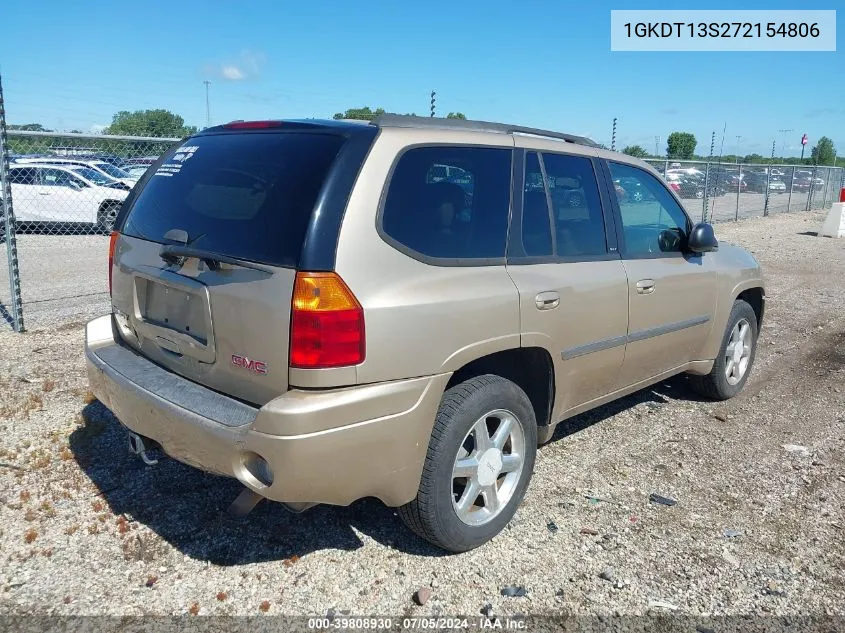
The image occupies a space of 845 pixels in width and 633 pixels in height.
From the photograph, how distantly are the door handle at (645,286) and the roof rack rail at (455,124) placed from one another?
0.91 metres

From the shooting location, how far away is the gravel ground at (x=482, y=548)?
9.09 ft

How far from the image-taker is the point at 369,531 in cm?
326

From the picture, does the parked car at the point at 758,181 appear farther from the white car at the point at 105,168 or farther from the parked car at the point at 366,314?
the parked car at the point at 366,314

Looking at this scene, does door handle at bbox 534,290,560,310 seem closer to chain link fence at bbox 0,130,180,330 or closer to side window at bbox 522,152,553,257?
side window at bbox 522,152,553,257

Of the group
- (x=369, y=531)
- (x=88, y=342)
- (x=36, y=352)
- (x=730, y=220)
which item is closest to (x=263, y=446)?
(x=369, y=531)

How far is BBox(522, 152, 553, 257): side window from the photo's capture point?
327 centimetres

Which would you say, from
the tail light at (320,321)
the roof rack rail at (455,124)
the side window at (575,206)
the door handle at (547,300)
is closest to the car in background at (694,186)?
the side window at (575,206)

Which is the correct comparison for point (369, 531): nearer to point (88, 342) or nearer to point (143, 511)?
point (143, 511)

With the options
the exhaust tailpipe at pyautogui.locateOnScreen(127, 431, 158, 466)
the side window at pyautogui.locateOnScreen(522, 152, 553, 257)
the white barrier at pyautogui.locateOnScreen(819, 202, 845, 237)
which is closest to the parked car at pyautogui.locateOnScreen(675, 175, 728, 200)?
the white barrier at pyautogui.locateOnScreen(819, 202, 845, 237)

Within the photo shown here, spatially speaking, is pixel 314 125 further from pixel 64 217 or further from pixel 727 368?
pixel 64 217

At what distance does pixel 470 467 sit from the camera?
3021 millimetres

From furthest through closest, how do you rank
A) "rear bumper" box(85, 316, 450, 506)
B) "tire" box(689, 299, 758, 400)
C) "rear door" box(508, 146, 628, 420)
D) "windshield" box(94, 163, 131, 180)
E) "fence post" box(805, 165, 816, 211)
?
1. "fence post" box(805, 165, 816, 211)
2. "windshield" box(94, 163, 131, 180)
3. "tire" box(689, 299, 758, 400)
4. "rear door" box(508, 146, 628, 420)
5. "rear bumper" box(85, 316, 450, 506)

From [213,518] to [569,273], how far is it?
7.06ft

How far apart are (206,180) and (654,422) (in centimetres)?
341
